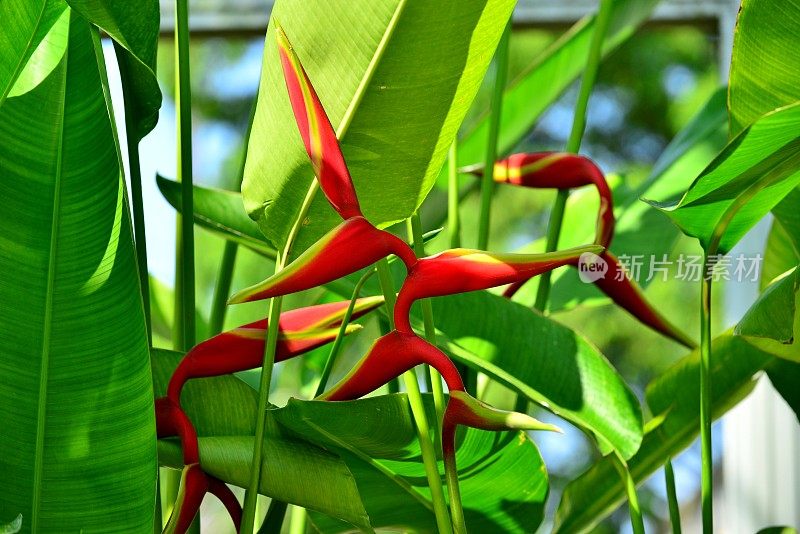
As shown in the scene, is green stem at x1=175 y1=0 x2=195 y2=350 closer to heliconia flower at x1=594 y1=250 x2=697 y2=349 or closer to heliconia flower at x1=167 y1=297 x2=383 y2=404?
heliconia flower at x1=167 y1=297 x2=383 y2=404

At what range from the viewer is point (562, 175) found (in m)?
0.45

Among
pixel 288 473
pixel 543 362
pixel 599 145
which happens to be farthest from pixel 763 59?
pixel 599 145

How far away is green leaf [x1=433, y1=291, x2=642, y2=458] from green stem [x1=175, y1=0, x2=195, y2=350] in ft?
0.47

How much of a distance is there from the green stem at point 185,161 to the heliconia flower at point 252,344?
11 centimetres

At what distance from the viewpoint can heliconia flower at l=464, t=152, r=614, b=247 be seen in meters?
0.43

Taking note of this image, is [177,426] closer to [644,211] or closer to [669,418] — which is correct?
[669,418]

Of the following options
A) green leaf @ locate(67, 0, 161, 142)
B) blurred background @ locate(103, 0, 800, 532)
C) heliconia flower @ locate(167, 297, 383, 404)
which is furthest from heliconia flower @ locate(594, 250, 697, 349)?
blurred background @ locate(103, 0, 800, 532)

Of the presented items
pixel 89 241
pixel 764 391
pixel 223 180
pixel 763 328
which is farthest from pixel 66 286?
pixel 764 391

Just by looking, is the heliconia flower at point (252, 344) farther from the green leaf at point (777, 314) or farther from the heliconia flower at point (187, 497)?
the green leaf at point (777, 314)

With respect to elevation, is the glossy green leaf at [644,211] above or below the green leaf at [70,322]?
above

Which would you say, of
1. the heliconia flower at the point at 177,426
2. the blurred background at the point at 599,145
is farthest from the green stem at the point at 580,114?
the blurred background at the point at 599,145

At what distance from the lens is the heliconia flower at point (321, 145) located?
0.93 ft

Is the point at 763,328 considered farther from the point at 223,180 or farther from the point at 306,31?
the point at 223,180

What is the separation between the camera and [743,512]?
1.15 meters
